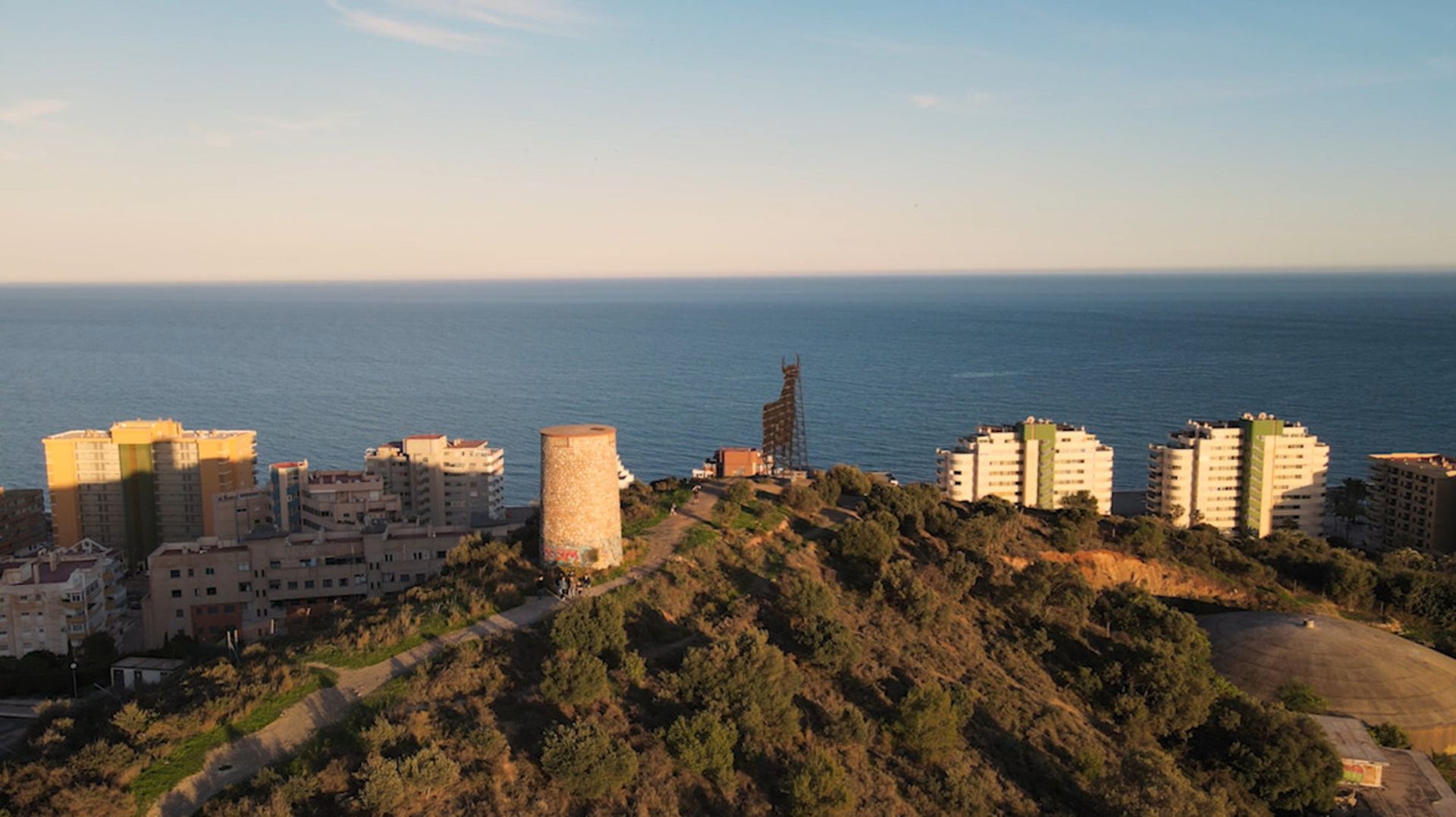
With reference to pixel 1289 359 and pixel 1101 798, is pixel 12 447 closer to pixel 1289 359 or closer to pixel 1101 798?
pixel 1101 798

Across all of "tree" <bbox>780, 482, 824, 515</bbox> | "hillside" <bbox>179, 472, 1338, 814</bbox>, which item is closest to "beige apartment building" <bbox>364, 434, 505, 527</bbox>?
"tree" <bbox>780, 482, 824, 515</bbox>

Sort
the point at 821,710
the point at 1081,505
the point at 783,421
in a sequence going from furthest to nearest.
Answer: the point at 783,421 < the point at 1081,505 < the point at 821,710

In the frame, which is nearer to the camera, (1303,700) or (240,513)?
(1303,700)

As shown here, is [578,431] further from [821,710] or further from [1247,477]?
[1247,477]

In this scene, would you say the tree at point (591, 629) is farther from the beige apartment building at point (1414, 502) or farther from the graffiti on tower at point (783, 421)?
the beige apartment building at point (1414, 502)

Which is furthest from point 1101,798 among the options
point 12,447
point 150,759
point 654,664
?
point 12,447

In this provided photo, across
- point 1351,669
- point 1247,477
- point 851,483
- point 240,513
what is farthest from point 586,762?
point 1247,477

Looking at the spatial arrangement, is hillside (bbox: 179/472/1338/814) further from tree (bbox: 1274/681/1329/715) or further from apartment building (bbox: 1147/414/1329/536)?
apartment building (bbox: 1147/414/1329/536)
